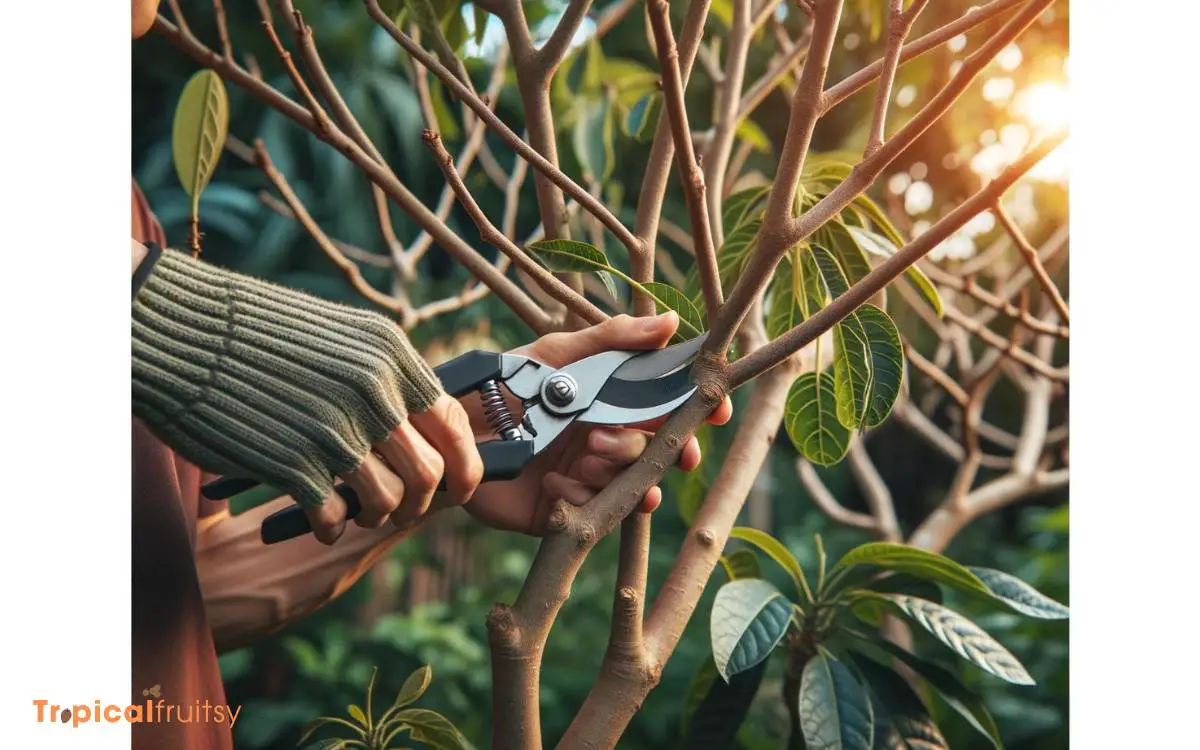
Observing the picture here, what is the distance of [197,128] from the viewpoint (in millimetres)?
771

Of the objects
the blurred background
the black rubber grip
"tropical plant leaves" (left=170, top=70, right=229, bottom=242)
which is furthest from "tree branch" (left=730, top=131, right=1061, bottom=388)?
"tropical plant leaves" (left=170, top=70, right=229, bottom=242)

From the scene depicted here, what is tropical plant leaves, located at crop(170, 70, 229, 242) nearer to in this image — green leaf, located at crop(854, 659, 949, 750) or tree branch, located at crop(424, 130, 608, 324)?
tree branch, located at crop(424, 130, 608, 324)

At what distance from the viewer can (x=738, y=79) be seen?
0.78 m

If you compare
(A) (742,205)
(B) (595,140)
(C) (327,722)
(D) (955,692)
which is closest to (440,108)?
(B) (595,140)

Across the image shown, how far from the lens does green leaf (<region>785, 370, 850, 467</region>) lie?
619 millimetres

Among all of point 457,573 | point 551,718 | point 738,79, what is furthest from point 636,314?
point 457,573

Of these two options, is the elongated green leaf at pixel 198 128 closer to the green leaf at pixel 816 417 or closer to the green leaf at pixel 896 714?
the green leaf at pixel 816 417

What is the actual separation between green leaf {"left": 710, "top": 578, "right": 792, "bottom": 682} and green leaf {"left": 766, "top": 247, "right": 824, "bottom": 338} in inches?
6.9

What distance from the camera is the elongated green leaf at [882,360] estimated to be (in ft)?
1.80

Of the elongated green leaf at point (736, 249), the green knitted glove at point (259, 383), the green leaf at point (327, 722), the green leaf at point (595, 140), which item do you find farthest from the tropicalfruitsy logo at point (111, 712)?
the green leaf at point (595, 140)

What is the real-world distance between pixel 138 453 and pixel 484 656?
Result: 1369mm
